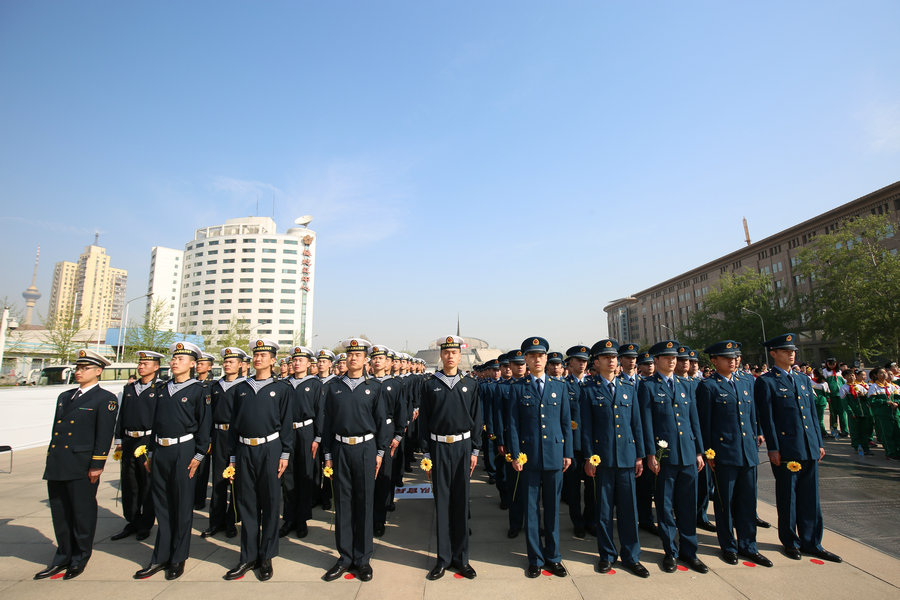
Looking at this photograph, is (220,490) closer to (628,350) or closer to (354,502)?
(354,502)

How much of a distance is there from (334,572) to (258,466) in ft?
4.13

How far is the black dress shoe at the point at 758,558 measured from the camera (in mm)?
4418

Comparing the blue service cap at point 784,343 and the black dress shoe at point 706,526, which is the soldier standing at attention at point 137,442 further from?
the blue service cap at point 784,343

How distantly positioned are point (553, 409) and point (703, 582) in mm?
2011

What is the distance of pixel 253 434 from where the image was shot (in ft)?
14.6

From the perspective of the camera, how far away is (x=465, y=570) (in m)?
4.30

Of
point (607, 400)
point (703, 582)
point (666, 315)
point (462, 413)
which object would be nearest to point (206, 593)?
point (462, 413)

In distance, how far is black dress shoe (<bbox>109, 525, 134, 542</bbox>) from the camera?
5297mm

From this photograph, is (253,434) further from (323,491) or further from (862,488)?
(862,488)

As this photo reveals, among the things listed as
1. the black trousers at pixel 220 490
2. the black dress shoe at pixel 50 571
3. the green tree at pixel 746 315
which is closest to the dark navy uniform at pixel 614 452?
the black trousers at pixel 220 490

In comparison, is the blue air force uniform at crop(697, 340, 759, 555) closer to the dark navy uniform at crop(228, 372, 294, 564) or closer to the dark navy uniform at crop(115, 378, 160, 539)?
the dark navy uniform at crop(228, 372, 294, 564)

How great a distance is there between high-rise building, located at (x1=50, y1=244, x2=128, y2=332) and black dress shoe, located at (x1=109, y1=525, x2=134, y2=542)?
206m

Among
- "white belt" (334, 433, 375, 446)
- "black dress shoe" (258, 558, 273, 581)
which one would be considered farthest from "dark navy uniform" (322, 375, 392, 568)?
"black dress shoe" (258, 558, 273, 581)

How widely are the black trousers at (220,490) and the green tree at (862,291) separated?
37331 mm
